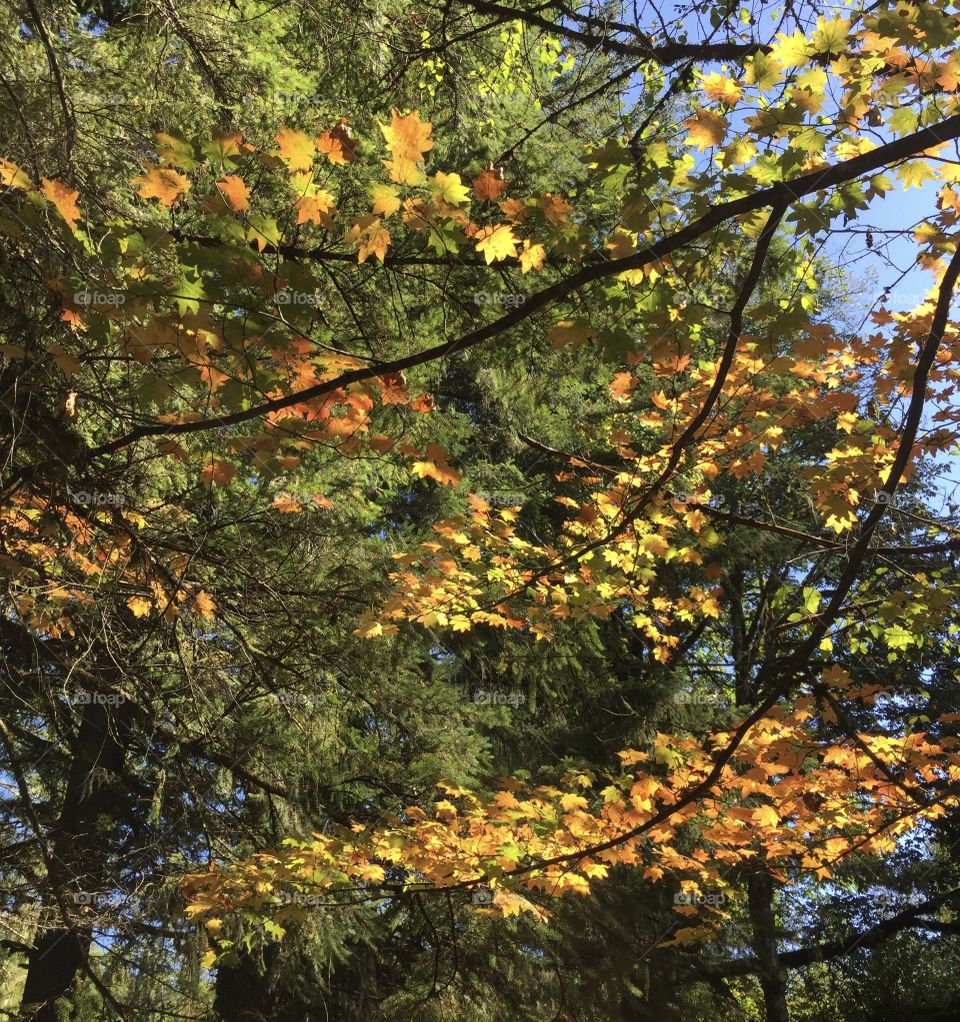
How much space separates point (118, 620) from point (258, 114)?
3.02 m

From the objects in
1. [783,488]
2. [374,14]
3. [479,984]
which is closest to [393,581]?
[374,14]

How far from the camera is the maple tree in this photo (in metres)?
2.50

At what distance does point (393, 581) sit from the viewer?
18.0 ft

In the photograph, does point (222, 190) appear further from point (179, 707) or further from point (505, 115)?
point (179, 707)

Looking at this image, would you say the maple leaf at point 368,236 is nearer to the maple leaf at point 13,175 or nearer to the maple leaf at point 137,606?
the maple leaf at point 13,175

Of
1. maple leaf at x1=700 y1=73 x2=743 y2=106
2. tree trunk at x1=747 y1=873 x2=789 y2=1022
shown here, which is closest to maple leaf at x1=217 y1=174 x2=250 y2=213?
maple leaf at x1=700 y1=73 x2=743 y2=106

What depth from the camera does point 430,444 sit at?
343cm

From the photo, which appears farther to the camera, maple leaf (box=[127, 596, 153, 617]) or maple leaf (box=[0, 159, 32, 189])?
maple leaf (box=[127, 596, 153, 617])

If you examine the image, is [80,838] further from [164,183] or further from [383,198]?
[383,198]

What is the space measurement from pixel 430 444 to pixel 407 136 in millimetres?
1349

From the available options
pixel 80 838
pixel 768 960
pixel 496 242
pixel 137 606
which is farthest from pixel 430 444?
pixel 768 960

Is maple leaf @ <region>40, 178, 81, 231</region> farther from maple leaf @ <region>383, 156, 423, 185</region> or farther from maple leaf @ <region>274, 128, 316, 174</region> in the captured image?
maple leaf @ <region>383, 156, 423, 185</region>

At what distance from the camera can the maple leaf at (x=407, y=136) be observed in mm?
2338

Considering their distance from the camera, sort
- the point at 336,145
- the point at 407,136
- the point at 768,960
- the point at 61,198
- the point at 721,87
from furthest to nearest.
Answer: the point at 768,960
the point at 721,87
the point at 336,145
the point at 61,198
the point at 407,136
